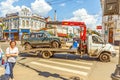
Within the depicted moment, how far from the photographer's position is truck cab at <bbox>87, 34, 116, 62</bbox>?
46.2 ft

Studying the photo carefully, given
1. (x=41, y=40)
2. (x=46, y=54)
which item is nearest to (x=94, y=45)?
(x=46, y=54)

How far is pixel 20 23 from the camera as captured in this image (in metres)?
57.2

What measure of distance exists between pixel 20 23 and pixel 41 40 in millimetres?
41322

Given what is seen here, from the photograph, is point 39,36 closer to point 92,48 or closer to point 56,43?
point 56,43

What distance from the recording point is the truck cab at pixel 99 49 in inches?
555

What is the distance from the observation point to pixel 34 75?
9.15m

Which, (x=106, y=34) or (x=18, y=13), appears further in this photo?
(x=18, y=13)

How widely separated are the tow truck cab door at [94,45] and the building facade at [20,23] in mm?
44141

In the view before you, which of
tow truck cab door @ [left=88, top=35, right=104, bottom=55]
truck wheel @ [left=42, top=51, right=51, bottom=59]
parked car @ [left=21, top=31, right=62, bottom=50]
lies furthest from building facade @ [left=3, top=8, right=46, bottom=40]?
tow truck cab door @ [left=88, top=35, right=104, bottom=55]

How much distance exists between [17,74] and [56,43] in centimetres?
826

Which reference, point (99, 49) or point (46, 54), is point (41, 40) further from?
point (99, 49)

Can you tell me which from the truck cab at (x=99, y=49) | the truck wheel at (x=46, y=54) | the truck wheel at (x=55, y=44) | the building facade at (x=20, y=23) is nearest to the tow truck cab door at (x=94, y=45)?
the truck cab at (x=99, y=49)

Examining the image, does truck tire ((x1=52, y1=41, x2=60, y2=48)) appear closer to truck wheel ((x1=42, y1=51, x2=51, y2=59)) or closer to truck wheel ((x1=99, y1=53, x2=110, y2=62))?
truck wheel ((x1=42, y1=51, x2=51, y2=59))

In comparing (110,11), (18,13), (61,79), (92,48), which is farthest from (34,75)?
(18,13)
